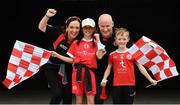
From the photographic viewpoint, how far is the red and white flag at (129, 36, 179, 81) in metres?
4.55

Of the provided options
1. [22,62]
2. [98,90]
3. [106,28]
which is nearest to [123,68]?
[98,90]

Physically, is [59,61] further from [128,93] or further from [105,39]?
[128,93]

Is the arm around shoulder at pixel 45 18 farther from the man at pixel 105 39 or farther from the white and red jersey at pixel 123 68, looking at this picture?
the white and red jersey at pixel 123 68

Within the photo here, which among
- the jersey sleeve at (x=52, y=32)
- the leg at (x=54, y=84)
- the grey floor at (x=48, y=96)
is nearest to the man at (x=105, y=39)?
the leg at (x=54, y=84)

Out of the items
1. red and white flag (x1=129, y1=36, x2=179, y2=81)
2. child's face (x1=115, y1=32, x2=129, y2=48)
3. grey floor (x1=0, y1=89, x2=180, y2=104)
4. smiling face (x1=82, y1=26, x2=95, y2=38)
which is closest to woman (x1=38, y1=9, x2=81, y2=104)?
smiling face (x1=82, y1=26, x2=95, y2=38)

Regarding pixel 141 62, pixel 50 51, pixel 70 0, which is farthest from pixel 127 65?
pixel 70 0

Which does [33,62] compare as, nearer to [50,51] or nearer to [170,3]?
[50,51]

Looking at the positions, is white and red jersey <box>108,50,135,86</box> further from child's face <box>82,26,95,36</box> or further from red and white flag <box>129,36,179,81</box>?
child's face <box>82,26,95,36</box>

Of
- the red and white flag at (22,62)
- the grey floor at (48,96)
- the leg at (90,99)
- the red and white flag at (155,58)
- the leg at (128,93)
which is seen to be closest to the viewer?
the leg at (128,93)

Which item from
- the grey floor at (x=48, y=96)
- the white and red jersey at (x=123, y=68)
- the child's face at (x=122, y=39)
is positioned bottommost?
the grey floor at (x=48, y=96)

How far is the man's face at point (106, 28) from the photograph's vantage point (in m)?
4.43

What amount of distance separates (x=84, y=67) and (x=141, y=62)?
671 mm

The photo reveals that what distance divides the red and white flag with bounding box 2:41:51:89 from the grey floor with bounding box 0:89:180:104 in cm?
171

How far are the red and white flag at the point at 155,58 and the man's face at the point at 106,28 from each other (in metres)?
0.32
